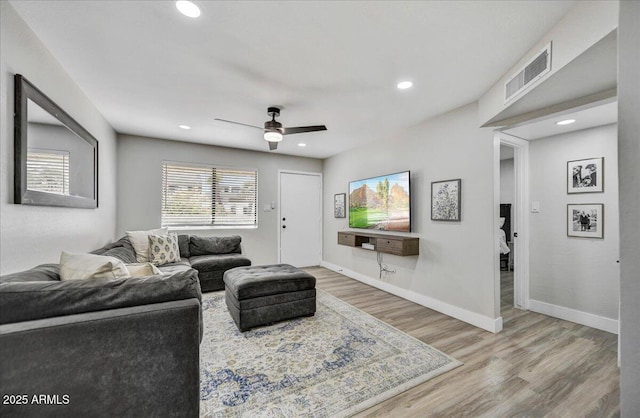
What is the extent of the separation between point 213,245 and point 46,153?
2647 mm

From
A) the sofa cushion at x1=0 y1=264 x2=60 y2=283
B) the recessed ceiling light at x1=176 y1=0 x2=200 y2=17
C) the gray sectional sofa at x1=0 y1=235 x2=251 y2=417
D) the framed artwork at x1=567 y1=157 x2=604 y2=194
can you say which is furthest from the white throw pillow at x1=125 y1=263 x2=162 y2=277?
the framed artwork at x1=567 y1=157 x2=604 y2=194

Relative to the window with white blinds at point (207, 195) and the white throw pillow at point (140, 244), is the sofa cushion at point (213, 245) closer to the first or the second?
the window with white blinds at point (207, 195)

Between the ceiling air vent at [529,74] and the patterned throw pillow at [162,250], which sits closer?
the ceiling air vent at [529,74]

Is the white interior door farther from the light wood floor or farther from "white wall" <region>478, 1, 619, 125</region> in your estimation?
"white wall" <region>478, 1, 619, 125</region>

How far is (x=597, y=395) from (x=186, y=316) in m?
2.69

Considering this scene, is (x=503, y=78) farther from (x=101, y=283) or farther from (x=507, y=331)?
(x=101, y=283)

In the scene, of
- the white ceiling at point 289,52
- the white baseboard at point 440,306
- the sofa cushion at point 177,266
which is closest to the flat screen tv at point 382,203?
the white baseboard at point 440,306

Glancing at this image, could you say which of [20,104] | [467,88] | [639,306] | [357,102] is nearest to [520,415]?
[639,306]

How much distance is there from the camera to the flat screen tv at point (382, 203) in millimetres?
3732

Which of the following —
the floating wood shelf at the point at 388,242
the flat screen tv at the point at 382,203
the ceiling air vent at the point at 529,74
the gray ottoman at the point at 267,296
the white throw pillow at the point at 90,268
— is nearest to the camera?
the white throw pillow at the point at 90,268

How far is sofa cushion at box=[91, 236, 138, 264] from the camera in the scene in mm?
2710

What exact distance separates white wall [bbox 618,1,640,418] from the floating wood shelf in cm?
229

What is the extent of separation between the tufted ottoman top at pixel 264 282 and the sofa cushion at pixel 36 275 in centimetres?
135

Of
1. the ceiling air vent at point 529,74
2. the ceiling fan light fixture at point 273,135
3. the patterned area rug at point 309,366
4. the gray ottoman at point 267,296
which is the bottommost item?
the patterned area rug at point 309,366
